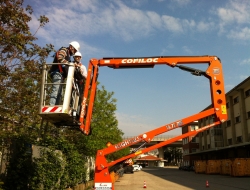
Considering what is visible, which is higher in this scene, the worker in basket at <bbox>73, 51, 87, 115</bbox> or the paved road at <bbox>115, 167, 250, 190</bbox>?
the worker in basket at <bbox>73, 51, 87, 115</bbox>

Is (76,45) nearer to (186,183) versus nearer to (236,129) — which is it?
(186,183)

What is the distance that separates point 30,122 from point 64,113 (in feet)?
19.6

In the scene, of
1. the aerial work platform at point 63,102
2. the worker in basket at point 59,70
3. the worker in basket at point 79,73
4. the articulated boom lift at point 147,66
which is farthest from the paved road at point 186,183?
the worker in basket at point 59,70

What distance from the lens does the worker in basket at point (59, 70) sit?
6637 millimetres

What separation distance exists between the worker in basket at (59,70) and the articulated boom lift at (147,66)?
2.31 feet

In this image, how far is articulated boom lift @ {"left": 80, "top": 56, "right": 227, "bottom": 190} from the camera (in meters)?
7.33

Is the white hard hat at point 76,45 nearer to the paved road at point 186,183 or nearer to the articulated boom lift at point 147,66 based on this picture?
the articulated boom lift at point 147,66

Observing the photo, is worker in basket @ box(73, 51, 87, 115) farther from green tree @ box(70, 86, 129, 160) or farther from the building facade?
the building facade

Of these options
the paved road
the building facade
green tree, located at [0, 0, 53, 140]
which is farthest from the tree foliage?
the building facade

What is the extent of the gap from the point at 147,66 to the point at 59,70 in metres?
2.52

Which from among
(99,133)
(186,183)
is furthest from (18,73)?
(186,183)

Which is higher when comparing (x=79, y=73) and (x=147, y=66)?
(x=147, y=66)

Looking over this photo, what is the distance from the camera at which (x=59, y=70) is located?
6832mm

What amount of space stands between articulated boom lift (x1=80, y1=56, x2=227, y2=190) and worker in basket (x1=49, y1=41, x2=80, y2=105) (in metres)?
0.70
